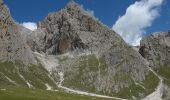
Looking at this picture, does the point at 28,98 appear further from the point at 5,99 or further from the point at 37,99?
the point at 5,99

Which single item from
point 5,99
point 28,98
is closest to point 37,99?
point 28,98

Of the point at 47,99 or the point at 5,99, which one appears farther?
the point at 47,99

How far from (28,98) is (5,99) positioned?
10247 mm

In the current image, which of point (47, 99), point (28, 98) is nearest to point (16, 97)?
point (28, 98)

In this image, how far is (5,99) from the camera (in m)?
83.4

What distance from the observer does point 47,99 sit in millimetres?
98875

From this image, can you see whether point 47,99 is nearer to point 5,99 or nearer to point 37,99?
point 37,99

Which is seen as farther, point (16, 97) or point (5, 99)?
point (16, 97)

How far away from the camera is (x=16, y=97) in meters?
89.6

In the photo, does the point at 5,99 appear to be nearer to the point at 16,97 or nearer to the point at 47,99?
the point at 16,97

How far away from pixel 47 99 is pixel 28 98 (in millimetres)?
7166

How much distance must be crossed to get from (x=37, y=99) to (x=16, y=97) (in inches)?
229

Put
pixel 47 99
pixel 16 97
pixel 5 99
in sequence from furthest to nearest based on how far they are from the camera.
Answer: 1. pixel 47 99
2. pixel 16 97
3. pixel 5 99

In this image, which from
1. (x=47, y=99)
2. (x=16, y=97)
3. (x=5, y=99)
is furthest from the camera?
(x=47, y=99)
